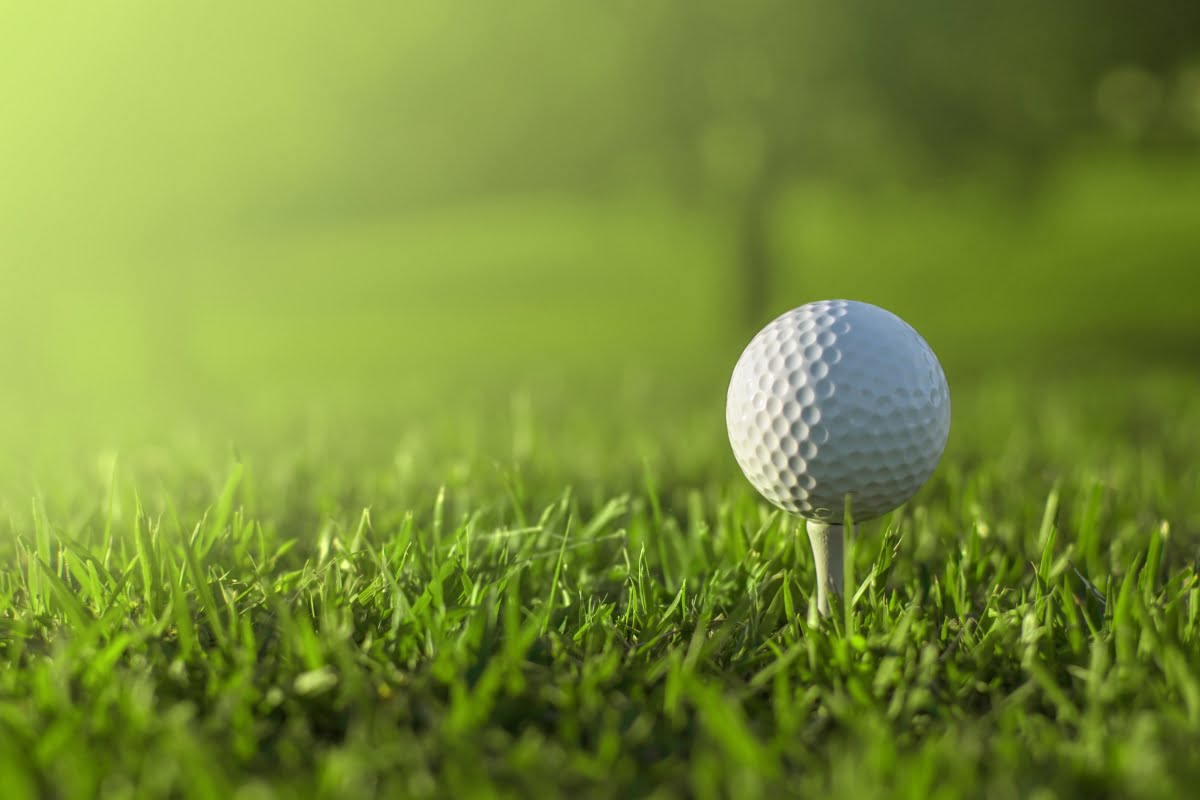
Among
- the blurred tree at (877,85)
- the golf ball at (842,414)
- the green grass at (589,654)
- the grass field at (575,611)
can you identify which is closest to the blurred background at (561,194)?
the blurred tree at (877,85)

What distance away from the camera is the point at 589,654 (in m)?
2.01

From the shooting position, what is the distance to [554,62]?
28.8ft

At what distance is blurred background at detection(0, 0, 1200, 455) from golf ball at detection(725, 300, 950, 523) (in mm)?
3778

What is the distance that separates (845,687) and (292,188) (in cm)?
790

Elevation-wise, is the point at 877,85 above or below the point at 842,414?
above

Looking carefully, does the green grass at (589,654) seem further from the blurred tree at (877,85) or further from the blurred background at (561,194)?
the blurred tree at (877,85)

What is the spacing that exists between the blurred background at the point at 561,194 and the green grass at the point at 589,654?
348cm

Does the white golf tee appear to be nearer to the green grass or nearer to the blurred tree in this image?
the green grass

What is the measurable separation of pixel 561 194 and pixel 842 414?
8319mm

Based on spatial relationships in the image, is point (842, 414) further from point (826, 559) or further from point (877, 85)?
point (877, 85)

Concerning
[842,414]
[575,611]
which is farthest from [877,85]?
[575,611]

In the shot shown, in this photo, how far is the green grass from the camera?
1.56 m

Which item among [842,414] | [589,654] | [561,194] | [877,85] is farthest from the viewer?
[561,194]

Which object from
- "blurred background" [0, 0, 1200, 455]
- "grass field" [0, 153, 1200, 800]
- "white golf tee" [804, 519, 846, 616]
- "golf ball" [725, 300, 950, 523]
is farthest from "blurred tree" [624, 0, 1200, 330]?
"white golf tee" [804, 519, 846, 616]
